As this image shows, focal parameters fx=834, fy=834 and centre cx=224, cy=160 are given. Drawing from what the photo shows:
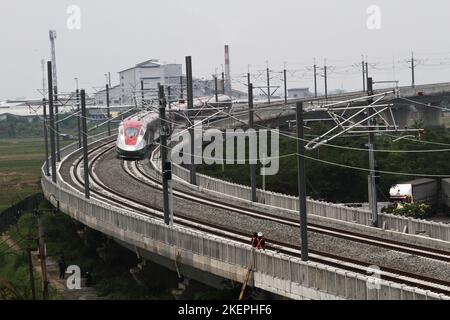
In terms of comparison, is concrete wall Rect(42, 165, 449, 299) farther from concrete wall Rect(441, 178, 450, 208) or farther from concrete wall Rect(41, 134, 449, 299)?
concrete wall Rect(441, 178, 450, 208)

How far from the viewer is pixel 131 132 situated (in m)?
62.2

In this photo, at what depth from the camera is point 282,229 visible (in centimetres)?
3712

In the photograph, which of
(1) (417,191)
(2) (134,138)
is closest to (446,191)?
(1) (417,191)

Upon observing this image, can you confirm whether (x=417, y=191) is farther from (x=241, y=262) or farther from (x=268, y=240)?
(x=241, y=262)

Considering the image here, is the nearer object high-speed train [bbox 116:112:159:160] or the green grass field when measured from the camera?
high-speed train [bbox 116:112:159:160]

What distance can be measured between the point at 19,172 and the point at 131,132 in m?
45.7

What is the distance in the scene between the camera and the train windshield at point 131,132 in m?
62.1

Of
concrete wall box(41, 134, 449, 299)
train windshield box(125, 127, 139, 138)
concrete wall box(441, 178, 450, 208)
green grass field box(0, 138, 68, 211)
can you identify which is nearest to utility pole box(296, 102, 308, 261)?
concrete wall box(41, 134, 449, 299)

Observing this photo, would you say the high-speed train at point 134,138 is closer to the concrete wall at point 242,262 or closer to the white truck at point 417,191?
the concrete wall at point 242,262

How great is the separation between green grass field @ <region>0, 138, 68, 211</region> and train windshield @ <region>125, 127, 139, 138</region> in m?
13.3

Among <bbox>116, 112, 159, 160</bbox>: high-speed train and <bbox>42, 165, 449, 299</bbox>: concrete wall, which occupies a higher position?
<bbox>116, 112, 159, 160</bbox>: high-speed train

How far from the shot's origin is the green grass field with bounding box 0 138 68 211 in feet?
265

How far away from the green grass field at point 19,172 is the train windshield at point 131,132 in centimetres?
1333
